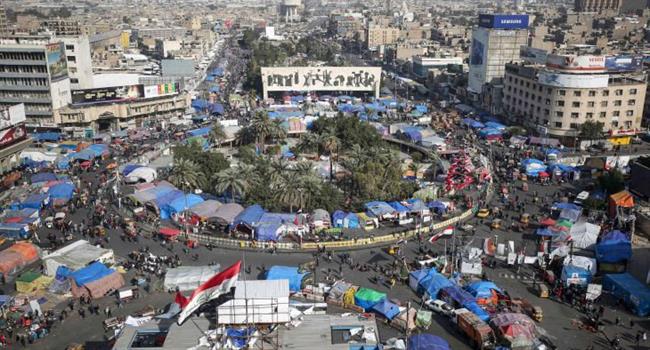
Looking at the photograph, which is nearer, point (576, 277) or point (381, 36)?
point (576, 277)

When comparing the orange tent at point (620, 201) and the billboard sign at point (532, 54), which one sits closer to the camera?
the orange tent at point (620, 201)

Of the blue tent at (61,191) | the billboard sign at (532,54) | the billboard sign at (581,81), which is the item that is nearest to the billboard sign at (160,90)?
the blue tent at (61,191)

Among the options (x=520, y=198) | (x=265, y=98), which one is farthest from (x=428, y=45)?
(x=520, y=198)

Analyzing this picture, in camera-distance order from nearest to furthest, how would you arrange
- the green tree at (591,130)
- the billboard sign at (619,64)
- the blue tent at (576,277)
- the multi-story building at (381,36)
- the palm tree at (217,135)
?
the blue tent at (576,277)
the palm tree at (217,135)
the green tree at (591,130)
the billboard sign at (619,64)
the multi-story building at (381,36)

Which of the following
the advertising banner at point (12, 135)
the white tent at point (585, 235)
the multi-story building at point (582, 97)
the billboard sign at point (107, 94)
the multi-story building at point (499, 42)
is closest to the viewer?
the white tent at point (585, 235)

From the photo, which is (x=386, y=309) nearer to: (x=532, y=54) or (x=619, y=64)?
(x=619, y=64)

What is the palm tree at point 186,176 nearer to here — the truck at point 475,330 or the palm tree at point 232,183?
the palm tree at point 232,183

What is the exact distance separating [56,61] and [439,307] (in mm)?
63198

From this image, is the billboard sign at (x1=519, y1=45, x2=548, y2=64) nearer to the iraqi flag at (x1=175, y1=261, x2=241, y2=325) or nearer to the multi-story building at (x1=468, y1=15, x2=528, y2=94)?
the multi-story building at (x1=468, y1=15, x2=528, y2=94)

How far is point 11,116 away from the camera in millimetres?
57719

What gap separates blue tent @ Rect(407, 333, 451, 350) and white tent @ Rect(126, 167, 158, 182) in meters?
34.6

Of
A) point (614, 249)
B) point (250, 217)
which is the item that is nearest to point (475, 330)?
point (614, 249)

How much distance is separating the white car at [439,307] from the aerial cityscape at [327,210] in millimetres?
78

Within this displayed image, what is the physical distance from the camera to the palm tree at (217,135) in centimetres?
6800
